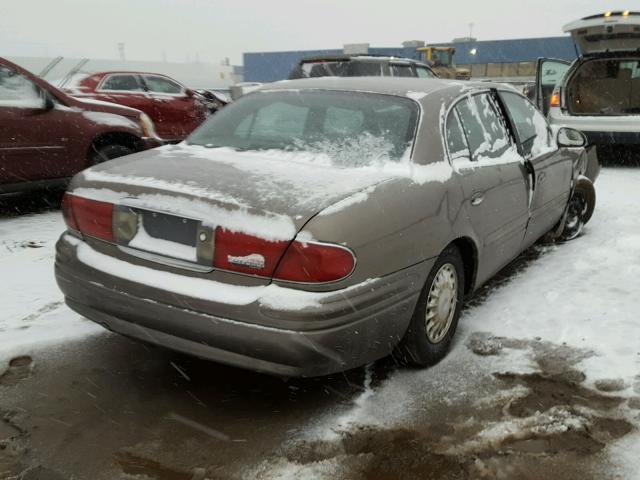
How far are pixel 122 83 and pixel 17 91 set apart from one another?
4.69 m

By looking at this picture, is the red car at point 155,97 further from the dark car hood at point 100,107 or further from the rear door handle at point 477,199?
the rear door handle at point 477,199

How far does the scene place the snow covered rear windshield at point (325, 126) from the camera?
9.82ft

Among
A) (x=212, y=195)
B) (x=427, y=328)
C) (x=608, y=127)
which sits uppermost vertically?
(x=212, y=195)

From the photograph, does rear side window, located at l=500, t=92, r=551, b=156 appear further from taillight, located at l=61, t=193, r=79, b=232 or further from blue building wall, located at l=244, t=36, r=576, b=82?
blue building wall, located at l=244, t=36, r=576, b=82

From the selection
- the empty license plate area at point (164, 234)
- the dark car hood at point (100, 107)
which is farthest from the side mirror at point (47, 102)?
the empty license plate area at point (164, 234)

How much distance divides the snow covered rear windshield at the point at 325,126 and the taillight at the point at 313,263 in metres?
0.70

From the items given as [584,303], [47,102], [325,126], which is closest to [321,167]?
[325,126]

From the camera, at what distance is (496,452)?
7.96ft

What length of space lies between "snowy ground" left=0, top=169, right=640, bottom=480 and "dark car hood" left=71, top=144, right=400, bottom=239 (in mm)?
912

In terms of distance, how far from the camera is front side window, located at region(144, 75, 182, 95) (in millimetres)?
10555

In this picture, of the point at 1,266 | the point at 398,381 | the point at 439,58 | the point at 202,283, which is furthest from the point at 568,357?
the point at 439,58

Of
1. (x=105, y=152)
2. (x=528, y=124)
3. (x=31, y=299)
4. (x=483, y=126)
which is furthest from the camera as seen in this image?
(x=105, y=152)

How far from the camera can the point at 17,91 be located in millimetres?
5754

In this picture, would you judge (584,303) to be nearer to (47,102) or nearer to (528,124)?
(528,124)
